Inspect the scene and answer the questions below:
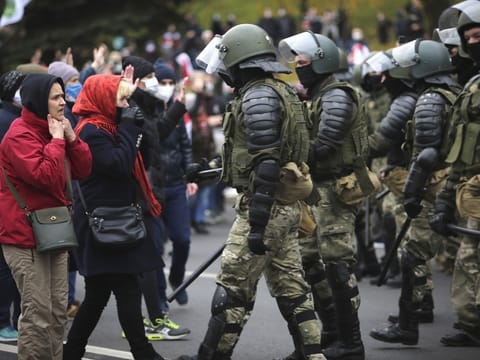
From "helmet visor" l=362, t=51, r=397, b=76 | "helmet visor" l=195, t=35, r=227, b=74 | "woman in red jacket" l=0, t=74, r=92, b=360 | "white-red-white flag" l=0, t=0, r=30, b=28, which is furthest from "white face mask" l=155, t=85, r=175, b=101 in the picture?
"white-red-white flag" l=0, t=0, r=30, b=28

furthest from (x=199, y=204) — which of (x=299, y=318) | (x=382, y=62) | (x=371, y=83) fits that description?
(x=299, y=318)

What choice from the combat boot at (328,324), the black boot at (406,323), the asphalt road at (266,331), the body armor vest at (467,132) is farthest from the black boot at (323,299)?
the body armor vest at (467,132)

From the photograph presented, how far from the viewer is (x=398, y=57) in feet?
25.7

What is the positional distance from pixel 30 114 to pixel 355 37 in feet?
72.5

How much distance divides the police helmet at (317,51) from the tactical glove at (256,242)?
1.77 metres

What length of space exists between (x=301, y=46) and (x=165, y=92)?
163 centimetres

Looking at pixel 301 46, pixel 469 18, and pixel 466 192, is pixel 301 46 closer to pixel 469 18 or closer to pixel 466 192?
pixel 469 18

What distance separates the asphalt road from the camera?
7266mm

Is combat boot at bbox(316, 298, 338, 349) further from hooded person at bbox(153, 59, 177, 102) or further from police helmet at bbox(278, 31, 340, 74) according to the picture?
hooded person at bbox(153, 59, 177, 102)

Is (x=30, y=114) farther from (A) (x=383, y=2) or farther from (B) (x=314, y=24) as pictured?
(A) (x=383, y=2)

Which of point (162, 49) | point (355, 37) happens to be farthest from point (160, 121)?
point (162, 49)

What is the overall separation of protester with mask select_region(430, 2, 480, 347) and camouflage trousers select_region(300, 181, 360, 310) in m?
0.58

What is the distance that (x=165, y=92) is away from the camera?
8555mm

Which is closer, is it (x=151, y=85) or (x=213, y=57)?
(x=213, y=57)
